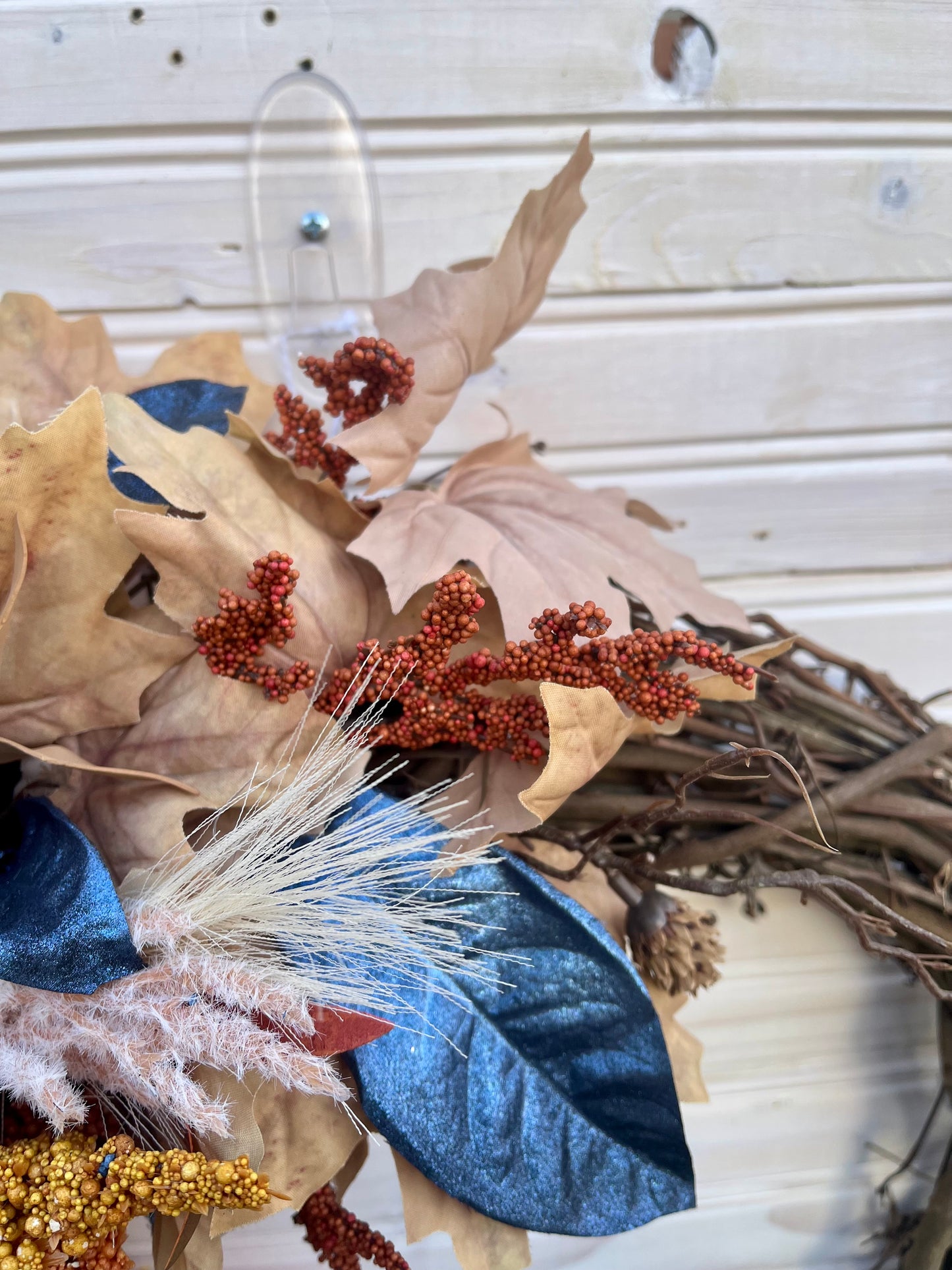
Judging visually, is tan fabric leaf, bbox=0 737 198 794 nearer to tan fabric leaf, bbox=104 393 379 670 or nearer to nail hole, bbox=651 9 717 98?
tan fabric leaf, bbox=104 393 379 670

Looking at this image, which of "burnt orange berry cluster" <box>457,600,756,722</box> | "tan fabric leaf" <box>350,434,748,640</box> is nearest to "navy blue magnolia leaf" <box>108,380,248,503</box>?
"tan fabric leaf" <box>350,434,748,640</box>

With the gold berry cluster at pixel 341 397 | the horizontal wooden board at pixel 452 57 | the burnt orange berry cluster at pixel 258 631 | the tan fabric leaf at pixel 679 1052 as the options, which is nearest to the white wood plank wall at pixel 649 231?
the horizontal wooden board at pixel 452 57

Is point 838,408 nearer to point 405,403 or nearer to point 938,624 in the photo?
point 938,624

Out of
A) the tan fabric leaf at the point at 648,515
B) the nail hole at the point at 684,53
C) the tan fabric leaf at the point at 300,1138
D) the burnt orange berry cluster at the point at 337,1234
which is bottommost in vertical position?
the burnt orange berry cluster at the point at 337,1234

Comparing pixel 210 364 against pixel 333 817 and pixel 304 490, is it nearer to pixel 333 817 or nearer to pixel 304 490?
pixel 304 490

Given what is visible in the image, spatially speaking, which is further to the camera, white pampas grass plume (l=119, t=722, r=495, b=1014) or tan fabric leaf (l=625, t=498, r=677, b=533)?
tan fabric leaf (l=625, t=498, r=677, b=533)

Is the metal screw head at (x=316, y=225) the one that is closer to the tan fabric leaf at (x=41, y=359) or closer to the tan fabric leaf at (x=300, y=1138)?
the tan fabric leaf at (x=41, y=359)

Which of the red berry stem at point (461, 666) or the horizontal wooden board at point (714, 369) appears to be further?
the horizontal wooden board at point (714, 369)
